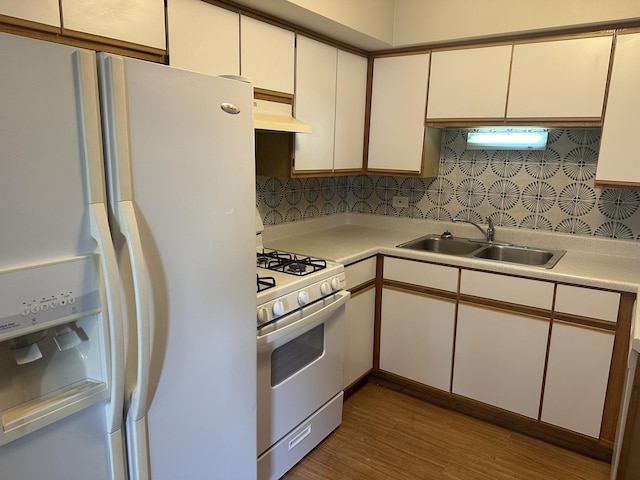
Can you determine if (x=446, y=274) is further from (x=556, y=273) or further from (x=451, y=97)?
(x=451, y=97)

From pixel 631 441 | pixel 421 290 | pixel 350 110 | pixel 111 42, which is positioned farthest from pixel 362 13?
pixel 631 441

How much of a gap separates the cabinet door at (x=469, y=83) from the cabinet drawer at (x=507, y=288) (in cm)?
93

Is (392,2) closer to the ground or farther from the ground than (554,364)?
farther from the ground

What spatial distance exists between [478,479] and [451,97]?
81.8 inches

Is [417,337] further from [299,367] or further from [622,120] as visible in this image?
[622,120]

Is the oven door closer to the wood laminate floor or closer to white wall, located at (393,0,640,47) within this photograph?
the wood laminate floor

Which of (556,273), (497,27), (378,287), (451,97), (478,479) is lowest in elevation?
(478,479)

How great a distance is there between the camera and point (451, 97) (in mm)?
2701

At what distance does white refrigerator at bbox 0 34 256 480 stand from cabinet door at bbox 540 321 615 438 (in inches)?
67.4

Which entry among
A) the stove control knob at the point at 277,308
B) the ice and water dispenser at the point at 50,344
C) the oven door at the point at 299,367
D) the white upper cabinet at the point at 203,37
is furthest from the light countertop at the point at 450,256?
A: the ice and water dispenser at the point at 50,344

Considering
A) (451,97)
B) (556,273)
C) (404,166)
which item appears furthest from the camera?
(404,166)

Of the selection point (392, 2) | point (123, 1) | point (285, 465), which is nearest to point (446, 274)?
point (285, 465)

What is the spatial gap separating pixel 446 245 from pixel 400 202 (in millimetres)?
506

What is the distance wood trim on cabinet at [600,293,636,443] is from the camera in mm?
2078
